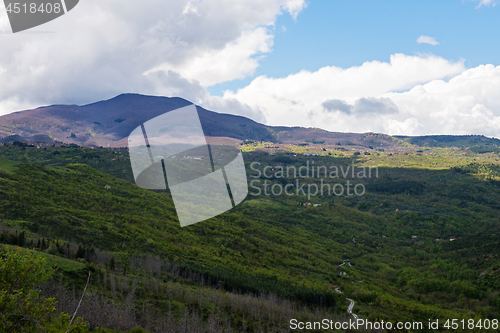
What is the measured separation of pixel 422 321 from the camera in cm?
4016

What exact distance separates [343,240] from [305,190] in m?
59.8

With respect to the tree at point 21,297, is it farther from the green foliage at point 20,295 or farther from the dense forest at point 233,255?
the dense forest at point 233,255

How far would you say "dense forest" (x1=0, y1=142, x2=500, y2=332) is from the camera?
27.4 metres

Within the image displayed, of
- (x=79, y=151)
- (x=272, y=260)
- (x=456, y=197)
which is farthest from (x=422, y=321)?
(x=79, y=151)

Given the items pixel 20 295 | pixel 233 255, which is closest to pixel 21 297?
pixel 20 295

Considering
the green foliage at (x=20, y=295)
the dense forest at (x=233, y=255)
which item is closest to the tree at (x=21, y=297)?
the green foliage at (x=20, y=295)

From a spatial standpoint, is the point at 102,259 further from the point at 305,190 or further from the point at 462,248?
the point at 305,190

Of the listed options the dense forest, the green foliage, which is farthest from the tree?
the dense forest

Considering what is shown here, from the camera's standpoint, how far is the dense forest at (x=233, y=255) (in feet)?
89.8

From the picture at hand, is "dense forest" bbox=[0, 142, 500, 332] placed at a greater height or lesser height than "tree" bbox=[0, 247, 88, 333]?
lesser

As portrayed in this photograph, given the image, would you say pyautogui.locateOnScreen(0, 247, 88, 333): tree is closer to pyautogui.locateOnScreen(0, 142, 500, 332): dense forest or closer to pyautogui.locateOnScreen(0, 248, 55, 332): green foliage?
pyautogui.locateOnScreen(0, 248, 55, 332): green foliage

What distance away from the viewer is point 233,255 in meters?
63.1

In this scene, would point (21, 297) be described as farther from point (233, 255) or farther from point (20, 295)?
point (233, 255)

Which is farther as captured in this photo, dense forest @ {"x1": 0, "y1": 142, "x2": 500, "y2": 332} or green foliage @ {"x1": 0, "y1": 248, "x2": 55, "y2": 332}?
dense forest @ {"x1": 0, "y1": 142, "x2": 500, "y2": 332}
